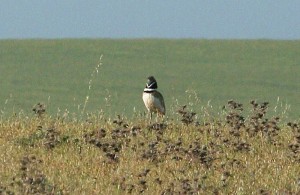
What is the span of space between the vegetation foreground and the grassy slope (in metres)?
8.87

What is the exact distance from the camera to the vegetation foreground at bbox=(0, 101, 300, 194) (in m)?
9.89

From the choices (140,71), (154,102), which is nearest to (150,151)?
(154,102)

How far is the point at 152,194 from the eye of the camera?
956 cm

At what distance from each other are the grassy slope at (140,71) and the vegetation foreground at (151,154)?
887cm

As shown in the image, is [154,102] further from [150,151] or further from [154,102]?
[150,151]

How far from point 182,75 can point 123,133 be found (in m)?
19.0

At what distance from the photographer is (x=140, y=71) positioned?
32281mm

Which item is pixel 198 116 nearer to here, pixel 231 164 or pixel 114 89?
pixel 231 164

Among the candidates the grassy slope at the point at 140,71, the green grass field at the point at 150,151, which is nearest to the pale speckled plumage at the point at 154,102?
the green grass field at the point at 150,151

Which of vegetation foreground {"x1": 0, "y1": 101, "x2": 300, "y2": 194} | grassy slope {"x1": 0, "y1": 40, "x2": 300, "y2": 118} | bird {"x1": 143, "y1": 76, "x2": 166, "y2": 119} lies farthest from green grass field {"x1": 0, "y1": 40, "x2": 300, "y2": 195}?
grassy slope {"x1": 0, "y1": 40, "x2": 300, "y2": 118}

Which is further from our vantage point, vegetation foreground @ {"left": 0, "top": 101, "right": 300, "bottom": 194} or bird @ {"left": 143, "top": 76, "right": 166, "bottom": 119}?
bird @ {"left": 143, "top": 76, "right": 166, "bottom": 119}

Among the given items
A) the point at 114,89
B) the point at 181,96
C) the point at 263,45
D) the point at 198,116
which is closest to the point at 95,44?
the point at 263,45

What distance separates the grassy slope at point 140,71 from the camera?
26.5 metres

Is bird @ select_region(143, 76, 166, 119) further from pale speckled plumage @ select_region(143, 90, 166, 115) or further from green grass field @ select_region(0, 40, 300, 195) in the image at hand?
green grass field @ select_region(0, 40, 300, 195)
